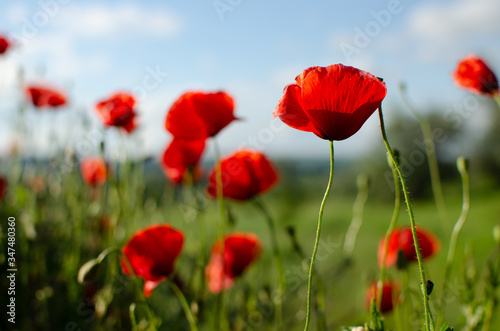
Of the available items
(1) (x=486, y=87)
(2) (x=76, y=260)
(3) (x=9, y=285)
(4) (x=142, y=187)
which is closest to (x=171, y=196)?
(4) (x=142, y=187)

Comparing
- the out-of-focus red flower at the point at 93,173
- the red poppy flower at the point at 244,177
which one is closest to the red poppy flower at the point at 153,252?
the red poppy flower at the point at 244,177

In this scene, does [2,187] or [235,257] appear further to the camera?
[2,187]

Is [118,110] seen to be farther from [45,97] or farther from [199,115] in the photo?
[45,97]

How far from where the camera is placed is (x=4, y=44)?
164 centimetres

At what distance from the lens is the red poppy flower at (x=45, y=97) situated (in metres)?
1.67

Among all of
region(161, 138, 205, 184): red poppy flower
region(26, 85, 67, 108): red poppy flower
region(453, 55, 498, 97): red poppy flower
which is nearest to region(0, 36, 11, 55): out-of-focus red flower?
region(26, 85, 67, 108): red poppy flower

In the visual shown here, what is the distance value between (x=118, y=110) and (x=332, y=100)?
2.17 ft

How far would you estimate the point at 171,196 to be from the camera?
136 cm

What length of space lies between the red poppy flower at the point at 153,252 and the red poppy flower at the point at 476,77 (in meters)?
0.64

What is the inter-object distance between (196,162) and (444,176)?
24.7ft

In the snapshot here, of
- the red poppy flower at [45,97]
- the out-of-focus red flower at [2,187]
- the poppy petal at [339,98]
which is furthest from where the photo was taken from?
the red poppy flower at [45,97]

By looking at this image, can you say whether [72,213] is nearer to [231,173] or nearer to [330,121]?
[231,173]

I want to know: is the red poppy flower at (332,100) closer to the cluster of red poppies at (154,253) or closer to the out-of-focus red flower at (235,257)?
the cluster of red poppies at (154,253)

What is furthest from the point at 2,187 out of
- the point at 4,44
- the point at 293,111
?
the point at 293,111
